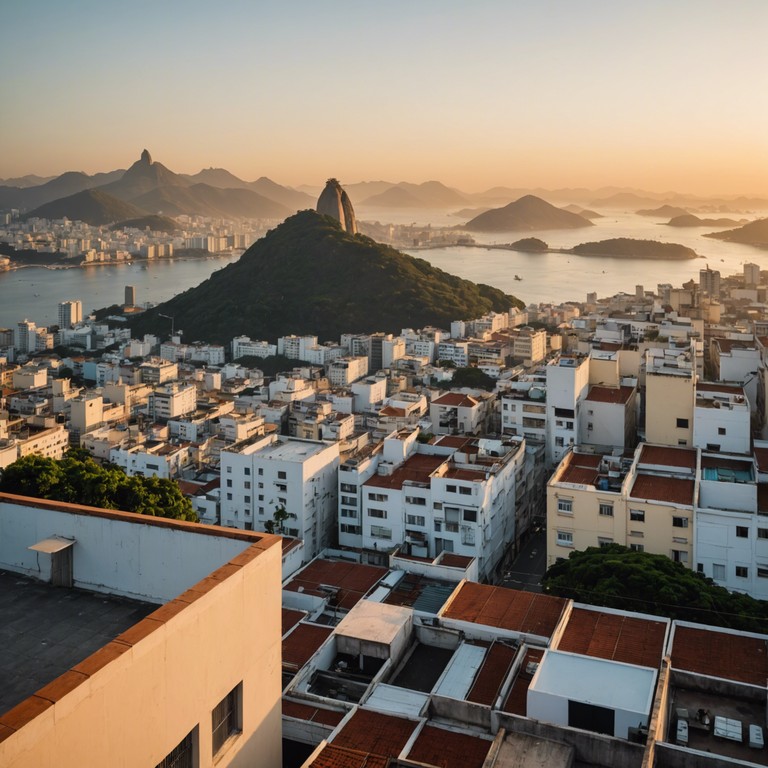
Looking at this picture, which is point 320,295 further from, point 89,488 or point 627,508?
point 89,488

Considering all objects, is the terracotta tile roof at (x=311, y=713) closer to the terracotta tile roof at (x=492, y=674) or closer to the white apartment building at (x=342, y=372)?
the terracotta tile roof at (x=492, y=674)

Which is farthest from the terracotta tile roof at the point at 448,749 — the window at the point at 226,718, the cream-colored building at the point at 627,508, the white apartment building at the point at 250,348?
the white apartment building at the point at 250,348

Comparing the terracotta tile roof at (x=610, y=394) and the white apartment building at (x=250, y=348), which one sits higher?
the terracotta tile roof at (x=610, y=394)

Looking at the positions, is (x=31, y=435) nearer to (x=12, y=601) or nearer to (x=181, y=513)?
(x=181, y=513)

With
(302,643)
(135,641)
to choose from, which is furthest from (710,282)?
(135,641)

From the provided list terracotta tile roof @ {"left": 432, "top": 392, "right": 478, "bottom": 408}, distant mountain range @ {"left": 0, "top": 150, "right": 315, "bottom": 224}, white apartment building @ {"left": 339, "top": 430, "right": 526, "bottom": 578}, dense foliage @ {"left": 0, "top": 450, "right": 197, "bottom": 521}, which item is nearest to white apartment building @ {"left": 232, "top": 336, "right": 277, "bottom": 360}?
terracotta tile roof @ {"left": 432, "top": 392, "right": 478, "bottom": 408}

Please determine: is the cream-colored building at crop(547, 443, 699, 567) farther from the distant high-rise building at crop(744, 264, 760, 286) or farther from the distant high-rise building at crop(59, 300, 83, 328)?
the distant high-rise building at crop(59, 300, 83, 328)
